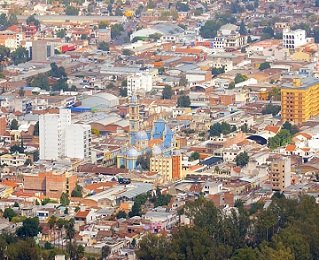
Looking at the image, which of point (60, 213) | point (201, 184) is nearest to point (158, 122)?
point (201, 184)

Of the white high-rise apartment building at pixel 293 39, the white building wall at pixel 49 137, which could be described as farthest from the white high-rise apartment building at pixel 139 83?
the white high-rise apartment building at pixel 293 39

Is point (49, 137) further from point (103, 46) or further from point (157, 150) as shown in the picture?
point (103, 46)

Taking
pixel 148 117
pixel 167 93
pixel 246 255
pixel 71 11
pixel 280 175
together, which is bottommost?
pixel 71 11

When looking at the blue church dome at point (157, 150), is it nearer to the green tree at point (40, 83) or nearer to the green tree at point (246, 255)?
the green tree at point (246, 255)

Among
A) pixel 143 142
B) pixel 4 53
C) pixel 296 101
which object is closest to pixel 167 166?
pixel 143 142

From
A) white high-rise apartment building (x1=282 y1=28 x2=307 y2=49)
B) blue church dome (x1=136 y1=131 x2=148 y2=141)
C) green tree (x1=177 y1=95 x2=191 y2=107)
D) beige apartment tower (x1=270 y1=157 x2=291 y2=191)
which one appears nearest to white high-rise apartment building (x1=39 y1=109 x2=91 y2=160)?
blue church dome (x1=136 y1=131 x2=148 y2=141)

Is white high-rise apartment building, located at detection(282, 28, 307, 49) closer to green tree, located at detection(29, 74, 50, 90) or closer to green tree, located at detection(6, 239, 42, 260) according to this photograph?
green tree, located at detection(29, 74, 50, 90)
